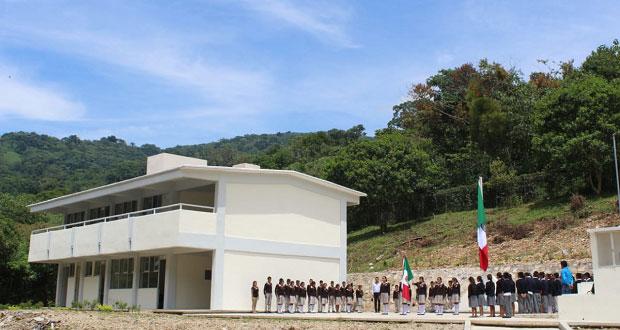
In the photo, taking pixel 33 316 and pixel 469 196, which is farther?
pixel 469 196

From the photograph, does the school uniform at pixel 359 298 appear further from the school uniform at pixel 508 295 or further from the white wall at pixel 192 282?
the school uniform at pixel 508 295

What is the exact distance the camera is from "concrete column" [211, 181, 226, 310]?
24.6 metres

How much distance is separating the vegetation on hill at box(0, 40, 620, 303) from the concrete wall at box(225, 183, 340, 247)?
1047cm

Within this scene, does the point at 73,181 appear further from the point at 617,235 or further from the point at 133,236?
the point at 617,235

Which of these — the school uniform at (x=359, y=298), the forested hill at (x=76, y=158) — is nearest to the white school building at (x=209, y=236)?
the school uniform at (x=359, y=298)

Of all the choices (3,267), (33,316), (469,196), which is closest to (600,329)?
(33,316)

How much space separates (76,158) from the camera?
4742 inches

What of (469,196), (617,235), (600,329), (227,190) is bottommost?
(600,329)

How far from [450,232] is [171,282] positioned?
19.7m

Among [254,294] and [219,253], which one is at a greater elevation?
[219,253]

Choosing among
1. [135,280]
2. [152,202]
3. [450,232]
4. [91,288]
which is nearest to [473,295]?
[135,280]

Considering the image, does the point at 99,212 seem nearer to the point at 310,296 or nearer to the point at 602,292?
the point at 310,296

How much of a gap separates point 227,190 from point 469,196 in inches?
1009

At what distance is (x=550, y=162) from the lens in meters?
38.8
